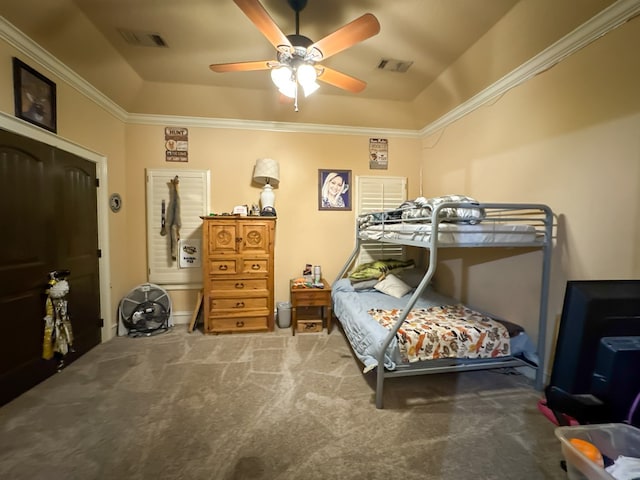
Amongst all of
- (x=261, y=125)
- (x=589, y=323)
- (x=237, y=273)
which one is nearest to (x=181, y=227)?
(x=237, y=273)

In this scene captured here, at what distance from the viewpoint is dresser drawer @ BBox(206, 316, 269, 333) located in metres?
3.27

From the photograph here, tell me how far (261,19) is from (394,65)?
1745 mm

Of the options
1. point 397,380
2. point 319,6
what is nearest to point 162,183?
point 319,6

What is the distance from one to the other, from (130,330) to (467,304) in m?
4.02

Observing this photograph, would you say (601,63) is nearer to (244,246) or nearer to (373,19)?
(373,19)

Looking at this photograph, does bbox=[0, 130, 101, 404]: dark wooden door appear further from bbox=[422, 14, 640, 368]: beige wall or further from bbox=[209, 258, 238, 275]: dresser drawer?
bbox=[422, 14, 640, 368]: beige wall

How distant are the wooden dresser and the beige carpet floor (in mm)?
676

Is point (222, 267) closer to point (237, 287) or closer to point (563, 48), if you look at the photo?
point (237, 287)

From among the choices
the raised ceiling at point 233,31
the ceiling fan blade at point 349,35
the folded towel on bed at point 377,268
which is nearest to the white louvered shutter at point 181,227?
the raised ceiling at point 233,31

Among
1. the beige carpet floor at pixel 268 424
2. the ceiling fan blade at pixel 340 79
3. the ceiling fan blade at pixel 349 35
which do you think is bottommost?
the beige carpet floor at pixel 268 424

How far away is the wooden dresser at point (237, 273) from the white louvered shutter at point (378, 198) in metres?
1.44

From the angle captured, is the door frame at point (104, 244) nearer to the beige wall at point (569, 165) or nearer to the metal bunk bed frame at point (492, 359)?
the metal bunk bed frame at point (492, 359)

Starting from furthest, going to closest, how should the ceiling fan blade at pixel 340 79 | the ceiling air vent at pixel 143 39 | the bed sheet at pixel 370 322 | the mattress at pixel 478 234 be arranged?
the ceiling air vent at pixel 143 39
the ceiling fan blade at pixel 340 79
the bed sheet at pixel 370 322
the mattress at pixel 478 234

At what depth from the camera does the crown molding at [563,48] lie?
5.65 ft
